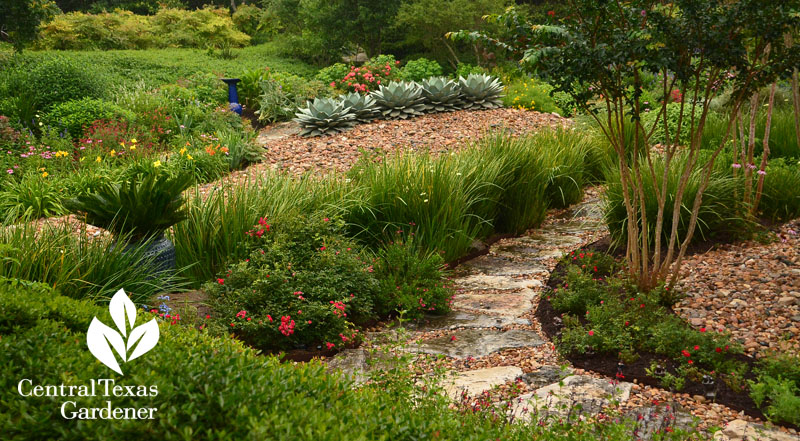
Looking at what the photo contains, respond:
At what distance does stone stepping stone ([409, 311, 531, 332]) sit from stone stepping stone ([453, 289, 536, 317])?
10 cm

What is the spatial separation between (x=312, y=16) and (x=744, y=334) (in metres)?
16.8

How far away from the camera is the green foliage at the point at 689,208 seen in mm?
5090

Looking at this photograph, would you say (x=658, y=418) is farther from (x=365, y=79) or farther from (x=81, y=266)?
(x=365, y=79)

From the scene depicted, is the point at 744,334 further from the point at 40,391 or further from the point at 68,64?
the point at 68,64

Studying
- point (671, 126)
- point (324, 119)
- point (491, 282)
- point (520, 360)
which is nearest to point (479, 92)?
point (324, 119)

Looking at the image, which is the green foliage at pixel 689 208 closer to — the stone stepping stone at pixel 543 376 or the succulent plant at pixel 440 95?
the stone stepping stone at pixel 543 376

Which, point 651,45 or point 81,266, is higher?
point 651,45

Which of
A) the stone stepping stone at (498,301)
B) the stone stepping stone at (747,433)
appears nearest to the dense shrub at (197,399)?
the stone stepping stone at (747,433)

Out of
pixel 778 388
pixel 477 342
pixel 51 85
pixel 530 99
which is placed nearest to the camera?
pixel 778 388

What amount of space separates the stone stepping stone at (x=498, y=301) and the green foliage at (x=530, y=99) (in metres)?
6.76

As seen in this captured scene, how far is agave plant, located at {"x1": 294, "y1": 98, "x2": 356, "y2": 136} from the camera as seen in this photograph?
368 inches

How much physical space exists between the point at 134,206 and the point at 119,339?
213 cm

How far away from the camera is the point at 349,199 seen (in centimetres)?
511

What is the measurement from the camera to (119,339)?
2.12m
